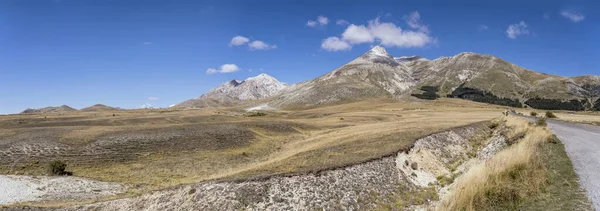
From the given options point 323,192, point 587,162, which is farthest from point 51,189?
point 587,162

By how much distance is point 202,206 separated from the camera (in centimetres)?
1783

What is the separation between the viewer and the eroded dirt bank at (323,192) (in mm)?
18031

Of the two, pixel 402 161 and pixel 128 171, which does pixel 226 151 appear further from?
pixel 402 161

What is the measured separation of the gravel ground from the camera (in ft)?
92.3

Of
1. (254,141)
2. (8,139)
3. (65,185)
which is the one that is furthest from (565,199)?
(8,139)

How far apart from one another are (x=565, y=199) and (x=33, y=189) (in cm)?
3937

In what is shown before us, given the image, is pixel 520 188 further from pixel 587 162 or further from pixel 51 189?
pixel 51 189

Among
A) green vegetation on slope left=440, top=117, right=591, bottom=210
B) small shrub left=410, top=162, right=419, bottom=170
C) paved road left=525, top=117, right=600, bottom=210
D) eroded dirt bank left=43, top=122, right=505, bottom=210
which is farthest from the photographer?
small shrub left=410, top=162, right=419, bottom=170

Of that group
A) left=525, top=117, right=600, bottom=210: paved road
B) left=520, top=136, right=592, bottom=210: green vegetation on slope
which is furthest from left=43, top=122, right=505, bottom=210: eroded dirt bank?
left=525, top=117, right=600, bottom=210: paved road

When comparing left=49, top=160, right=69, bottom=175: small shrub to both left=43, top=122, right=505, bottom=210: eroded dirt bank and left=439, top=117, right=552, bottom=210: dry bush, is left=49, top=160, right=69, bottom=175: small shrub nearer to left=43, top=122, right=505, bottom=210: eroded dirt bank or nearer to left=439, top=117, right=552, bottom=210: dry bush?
left=43, top=122, right=505, bottom=210: eroded dirt bank

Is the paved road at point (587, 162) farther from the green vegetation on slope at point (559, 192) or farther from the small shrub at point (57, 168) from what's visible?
the small shrub at point (57, 168)

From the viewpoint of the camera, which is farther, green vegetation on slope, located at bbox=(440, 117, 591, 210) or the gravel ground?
the gravel ground

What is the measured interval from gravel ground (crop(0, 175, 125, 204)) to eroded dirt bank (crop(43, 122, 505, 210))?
10220 mm

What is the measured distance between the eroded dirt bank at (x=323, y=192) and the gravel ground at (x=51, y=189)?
1022 cm
